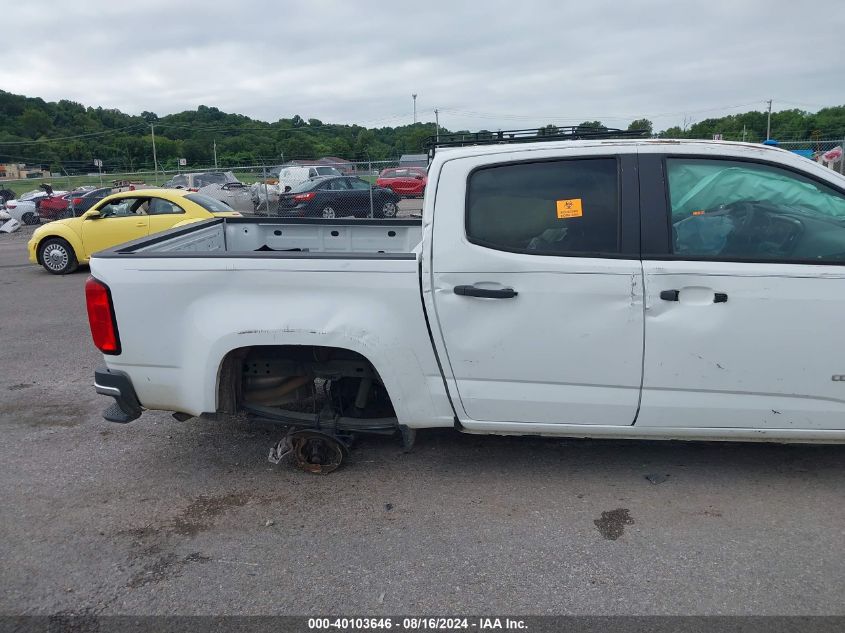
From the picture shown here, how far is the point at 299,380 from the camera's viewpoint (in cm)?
424

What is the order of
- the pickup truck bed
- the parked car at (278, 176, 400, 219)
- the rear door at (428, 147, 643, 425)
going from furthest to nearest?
the parked car at (278, 176, 400, 219) → the pickup truck bed → the rear door at (428, 147, 643, 425)

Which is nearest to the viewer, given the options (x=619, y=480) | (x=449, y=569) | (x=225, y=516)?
(x=449, y=569)

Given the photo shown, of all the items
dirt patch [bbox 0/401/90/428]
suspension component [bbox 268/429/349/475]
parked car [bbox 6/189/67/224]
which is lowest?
parked car [bbox 6/189/67/224]

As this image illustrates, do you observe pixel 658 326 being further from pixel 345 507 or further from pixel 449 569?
pixel 345 507

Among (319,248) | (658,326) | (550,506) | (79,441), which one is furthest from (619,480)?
(79,441)

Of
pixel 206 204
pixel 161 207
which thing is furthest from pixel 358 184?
pixel 161 207

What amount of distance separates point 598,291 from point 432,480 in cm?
147

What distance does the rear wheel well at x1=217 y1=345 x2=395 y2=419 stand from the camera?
4012 mm

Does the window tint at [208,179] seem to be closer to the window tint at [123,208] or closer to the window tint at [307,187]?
the window tint at [307,187]

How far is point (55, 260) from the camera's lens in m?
12.6

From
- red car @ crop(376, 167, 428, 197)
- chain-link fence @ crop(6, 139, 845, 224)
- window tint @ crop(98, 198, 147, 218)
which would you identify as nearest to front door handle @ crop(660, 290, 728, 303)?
chain-link fence @ crop(6, 139, 845, 224)

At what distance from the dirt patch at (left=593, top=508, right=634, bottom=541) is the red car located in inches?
992

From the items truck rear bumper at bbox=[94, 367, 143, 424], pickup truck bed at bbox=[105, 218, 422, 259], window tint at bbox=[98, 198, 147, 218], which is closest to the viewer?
truck rear bumper at bbox=[94, 367, 143, 424]

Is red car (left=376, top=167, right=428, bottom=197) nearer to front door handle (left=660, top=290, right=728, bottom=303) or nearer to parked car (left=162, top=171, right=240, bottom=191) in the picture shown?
parked car (left=162, top=171, right=240, bottom=191)
